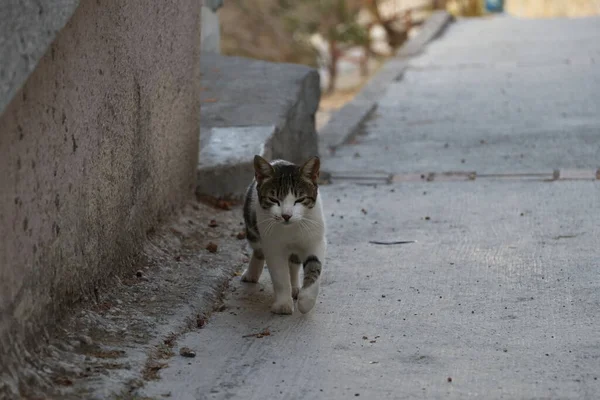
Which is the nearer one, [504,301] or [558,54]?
[504,301]

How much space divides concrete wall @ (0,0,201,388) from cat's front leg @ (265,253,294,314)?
67 cm

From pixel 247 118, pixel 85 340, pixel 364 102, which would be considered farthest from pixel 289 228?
pixel 364 102

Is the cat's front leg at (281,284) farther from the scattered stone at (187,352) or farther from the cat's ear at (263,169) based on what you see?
the scattered stone at (187,352)

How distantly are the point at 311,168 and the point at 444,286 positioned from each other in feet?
2.84

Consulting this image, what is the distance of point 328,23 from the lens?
16.7 m

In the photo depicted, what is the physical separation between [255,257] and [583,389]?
178 centimetres

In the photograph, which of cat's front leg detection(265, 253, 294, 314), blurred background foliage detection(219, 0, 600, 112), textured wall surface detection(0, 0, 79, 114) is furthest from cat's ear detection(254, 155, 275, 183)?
blurred background foliage detection(219, 0, 600, 112)

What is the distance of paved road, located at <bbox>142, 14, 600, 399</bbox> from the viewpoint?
3.51 metres

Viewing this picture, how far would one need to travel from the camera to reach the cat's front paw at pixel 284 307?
4.30 m

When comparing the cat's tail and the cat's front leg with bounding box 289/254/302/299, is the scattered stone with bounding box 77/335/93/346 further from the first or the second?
the cat's front leg with bounding box 289/254/302/299

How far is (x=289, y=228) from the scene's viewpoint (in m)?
4.29

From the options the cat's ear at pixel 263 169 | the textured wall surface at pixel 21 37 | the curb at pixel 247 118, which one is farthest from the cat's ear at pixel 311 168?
the curb at pixel 247 118

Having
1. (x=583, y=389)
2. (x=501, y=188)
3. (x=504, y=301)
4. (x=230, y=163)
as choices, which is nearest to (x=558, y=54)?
(x=501, y=188)

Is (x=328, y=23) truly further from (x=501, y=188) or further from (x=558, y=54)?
(x=501, y=188)
